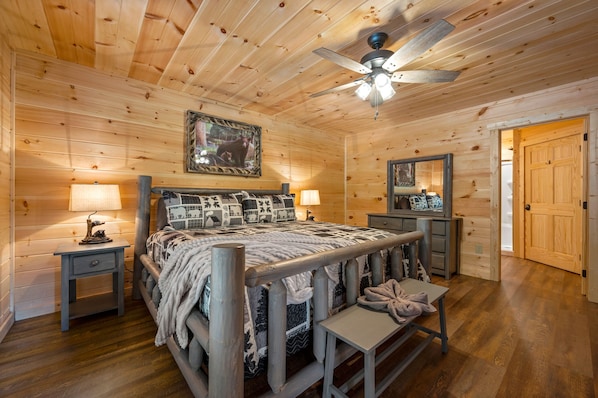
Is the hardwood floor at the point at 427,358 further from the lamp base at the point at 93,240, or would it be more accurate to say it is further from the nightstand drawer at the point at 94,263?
the lamp base at the point at 93,240

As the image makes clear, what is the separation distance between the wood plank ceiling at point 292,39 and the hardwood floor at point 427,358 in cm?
220

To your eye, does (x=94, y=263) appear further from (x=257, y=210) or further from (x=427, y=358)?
(x=427, y=358)

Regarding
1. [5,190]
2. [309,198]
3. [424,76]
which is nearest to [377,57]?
[424,76]

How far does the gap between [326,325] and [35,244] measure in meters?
2.55

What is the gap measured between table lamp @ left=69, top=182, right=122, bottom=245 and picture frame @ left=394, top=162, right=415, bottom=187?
3.63 meters

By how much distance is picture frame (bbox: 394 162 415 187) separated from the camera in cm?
381

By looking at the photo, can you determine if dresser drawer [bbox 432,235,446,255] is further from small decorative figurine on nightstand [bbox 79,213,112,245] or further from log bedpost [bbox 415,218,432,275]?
small decorative figurine on nightstand [bbox 79,213,112,245]

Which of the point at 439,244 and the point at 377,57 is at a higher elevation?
the point at 377,57

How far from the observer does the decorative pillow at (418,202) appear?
3661 mm

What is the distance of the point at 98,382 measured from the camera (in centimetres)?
140

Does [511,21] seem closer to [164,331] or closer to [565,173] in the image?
[164,331]

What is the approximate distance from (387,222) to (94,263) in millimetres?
3407

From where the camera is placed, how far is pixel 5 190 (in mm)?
1935

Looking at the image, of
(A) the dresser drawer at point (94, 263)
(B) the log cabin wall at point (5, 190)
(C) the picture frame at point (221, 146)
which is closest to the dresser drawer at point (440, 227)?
(C) the picture frame at point (221, 146)
